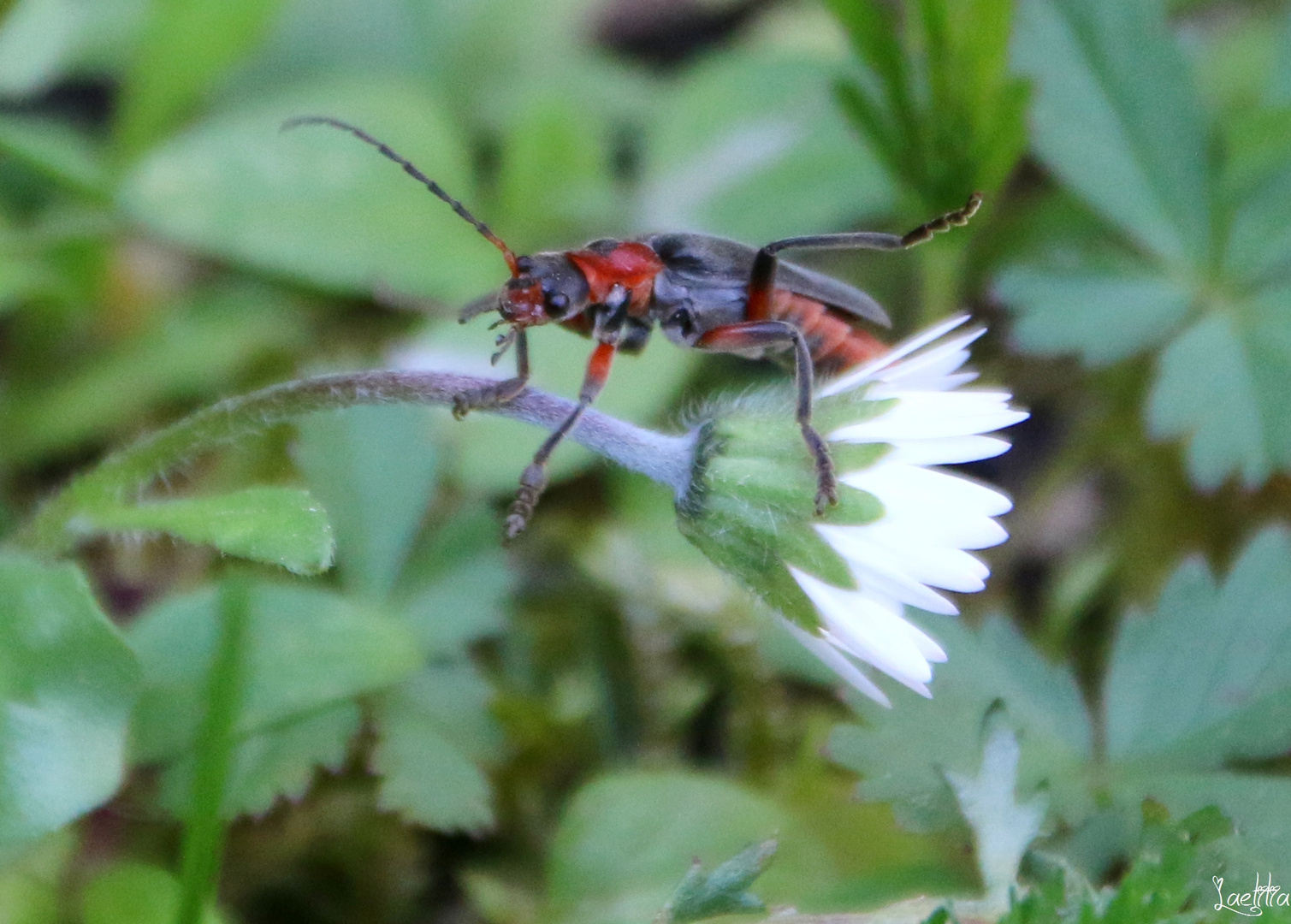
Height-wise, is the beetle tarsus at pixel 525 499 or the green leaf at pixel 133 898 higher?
the beetle tarsus at pixel 525 499

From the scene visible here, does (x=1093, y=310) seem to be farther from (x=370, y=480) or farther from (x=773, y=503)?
(x=370, y=480)

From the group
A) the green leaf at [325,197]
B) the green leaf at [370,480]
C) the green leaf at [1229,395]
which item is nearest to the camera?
the green leaf at [1229,395]

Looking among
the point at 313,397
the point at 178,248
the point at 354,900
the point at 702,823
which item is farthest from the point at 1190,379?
the point at 178,248

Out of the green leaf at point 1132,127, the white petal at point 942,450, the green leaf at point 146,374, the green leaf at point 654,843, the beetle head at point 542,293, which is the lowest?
the green leaf at point 654,843

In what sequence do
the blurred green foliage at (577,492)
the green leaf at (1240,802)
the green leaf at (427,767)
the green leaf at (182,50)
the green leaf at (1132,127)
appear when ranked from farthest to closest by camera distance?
the green leaf at (182,50) → the green leaf at (1132,127) → the green leaf at (427,767) → the blurred green foliage at (577,492) → the green leaf at (1240,802)

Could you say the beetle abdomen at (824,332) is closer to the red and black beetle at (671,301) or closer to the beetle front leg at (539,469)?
the red and black beetle at (671,301)

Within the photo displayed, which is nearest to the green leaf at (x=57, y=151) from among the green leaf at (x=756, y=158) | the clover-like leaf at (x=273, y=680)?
the clover-like leaf at (x=273, y=680)

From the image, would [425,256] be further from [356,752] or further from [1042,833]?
[1042,833]
